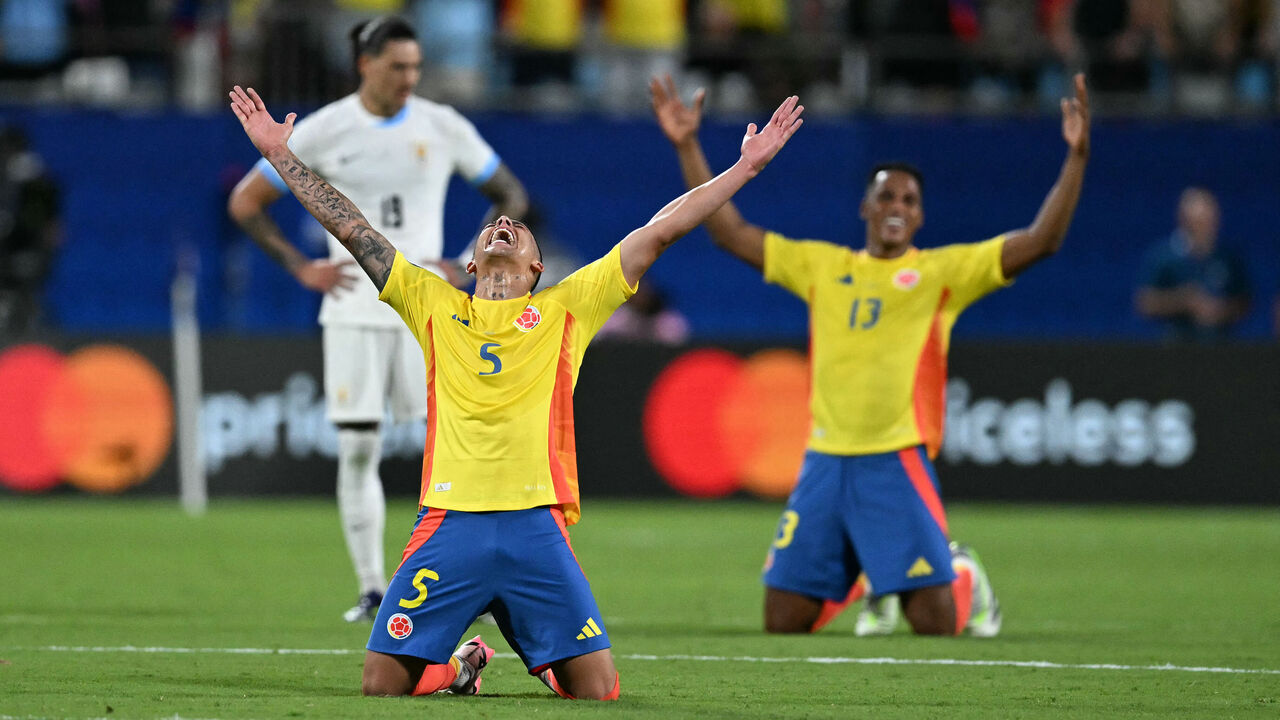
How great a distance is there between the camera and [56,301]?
17656 millimetres

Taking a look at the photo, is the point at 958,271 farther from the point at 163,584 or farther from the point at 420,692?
the point at 163,584

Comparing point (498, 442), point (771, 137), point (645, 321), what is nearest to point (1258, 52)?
point (645, 321)

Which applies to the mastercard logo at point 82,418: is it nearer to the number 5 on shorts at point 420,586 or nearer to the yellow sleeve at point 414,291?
the yellow sleeve at point 414,291

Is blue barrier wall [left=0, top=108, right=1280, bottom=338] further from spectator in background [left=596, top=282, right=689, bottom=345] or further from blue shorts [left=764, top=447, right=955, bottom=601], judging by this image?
blue shorts [left=764, top=447, right=955, bottom=601]

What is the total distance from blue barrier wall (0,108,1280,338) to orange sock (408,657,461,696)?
461 inches

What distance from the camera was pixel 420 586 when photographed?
5.96 meters

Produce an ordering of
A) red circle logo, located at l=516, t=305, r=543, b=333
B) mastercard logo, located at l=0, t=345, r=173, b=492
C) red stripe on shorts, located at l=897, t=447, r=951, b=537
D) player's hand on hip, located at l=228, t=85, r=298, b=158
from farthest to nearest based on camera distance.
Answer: mastercard logo, located at l=0, t=345, r=173, b=492 → red stripe on shorts, located at l=897, t=447, r=951, b=537 → player's hand on hip, located at l=228, t=85, r=298, b=158 → red circle logo, located at l=516, t=305, r=543, b=333

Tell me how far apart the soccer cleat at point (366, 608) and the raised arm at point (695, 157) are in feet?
7.68

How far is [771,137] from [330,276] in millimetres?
3082

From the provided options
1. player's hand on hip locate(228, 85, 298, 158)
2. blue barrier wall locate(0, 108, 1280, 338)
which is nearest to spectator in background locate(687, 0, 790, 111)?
blue barrier wall locate(0, 108, 1280, 338)

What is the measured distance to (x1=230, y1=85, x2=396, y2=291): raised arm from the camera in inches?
250

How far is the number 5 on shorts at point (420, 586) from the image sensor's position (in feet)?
19.5

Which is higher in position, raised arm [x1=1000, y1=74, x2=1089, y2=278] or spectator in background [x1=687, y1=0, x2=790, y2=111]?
spectator in background [x1=687, y1=0, x2=790, y2=111]

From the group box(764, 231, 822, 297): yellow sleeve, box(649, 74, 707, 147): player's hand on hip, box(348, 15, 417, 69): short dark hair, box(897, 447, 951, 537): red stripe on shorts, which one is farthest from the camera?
box(764, 231, 822, 297): yellow sleeve
